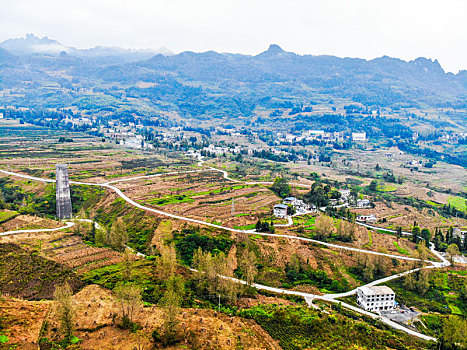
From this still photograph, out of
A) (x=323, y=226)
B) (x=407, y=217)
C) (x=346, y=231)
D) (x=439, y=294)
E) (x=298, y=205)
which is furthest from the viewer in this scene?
(x=407, y=217)

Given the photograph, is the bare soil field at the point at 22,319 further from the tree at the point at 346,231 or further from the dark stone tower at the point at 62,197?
the tree at the point at 346,231

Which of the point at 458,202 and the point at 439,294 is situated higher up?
the point at 458,202

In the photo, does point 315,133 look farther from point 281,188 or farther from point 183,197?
point 183,197

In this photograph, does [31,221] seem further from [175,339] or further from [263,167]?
[263,167]

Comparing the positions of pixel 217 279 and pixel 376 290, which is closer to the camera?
pixel 217 279

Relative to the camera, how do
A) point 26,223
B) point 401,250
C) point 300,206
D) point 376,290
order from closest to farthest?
point 376,290 < point 26,223 < point 401,250 < point 300,206

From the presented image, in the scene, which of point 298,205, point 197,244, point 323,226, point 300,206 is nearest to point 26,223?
point 197,244

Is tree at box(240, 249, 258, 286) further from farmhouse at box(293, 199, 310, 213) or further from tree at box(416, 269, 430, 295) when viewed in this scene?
farmhouse at box(293, 199, 310, 213)

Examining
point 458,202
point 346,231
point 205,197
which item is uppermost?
point 205,197

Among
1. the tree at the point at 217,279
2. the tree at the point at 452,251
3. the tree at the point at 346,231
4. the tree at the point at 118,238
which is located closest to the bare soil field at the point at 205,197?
the tree at the point at 118,238
